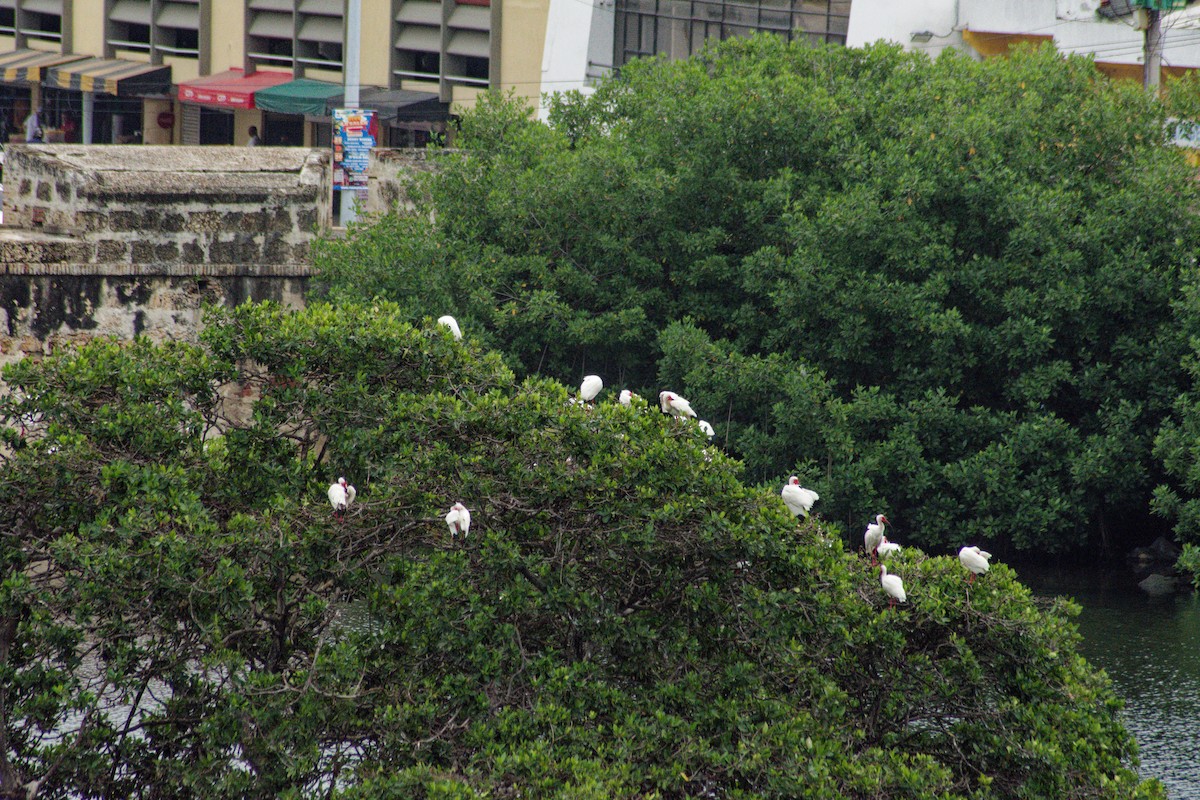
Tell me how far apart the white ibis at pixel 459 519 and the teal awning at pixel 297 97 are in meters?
25.0

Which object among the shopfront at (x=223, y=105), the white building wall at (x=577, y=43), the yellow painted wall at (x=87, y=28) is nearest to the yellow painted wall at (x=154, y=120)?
the shopfront at (x=223, y=105)

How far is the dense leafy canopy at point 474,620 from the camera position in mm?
6738

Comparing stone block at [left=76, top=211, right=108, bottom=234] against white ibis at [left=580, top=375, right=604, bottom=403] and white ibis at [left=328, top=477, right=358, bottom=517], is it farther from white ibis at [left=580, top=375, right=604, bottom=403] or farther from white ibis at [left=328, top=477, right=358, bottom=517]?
white ibis at [left=328, top=477, right=358, bottom=517]

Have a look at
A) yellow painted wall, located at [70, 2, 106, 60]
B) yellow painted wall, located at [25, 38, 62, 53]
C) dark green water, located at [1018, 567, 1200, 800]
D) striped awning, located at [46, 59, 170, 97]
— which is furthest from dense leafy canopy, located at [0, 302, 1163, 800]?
yellow painted wall, located at [25, 38, 62, 53]

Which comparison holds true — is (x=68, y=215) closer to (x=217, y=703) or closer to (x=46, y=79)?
(x=217, y=703)

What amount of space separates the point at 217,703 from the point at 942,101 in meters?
10.9

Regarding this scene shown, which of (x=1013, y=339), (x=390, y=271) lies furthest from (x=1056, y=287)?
(x=390, y=271)

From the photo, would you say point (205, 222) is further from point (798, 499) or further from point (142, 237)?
point (798, 499)

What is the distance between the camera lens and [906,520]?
14914 millimetres

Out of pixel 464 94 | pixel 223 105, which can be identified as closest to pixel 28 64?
pixel 223 105

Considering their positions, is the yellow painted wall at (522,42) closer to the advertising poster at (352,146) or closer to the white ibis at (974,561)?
the advertising poster at (352,146)

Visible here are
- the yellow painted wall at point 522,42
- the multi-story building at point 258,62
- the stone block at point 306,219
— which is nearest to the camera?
the stone block at point 306,219

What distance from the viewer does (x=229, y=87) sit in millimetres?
32594

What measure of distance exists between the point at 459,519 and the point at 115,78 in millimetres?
30133
